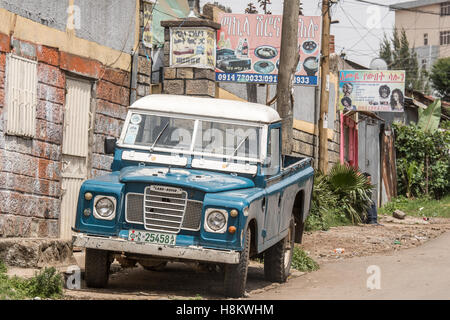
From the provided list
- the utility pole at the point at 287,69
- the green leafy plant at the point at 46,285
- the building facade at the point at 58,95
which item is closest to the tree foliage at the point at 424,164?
the utility pole at the point at 287,69

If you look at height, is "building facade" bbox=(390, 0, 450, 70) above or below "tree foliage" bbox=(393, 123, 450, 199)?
above

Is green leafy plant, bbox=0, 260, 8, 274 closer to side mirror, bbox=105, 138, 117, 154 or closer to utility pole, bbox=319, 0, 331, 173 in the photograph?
side mirror, bbox=105, 138, 117, 154

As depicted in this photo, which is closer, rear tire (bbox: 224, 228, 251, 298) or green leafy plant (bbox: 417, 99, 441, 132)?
rear tire (bbox: 224, 228, 251, 298)

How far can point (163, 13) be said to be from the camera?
61.8 ft

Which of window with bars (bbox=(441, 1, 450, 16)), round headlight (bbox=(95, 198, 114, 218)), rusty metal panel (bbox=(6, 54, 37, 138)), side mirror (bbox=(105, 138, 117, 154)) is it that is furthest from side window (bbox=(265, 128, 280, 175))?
window with bars (bbox=(441, 1, 450, 16))

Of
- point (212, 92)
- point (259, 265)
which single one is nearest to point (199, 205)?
point (259, 265)

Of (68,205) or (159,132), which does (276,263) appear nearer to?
(159,132)

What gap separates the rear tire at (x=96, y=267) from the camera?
923 cm

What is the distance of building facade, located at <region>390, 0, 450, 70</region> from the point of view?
7525cm

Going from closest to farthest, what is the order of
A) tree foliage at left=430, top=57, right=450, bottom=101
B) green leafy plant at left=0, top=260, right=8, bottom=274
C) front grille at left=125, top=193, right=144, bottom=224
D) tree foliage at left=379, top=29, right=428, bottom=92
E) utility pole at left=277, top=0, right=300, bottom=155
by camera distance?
front grille at left=125, top=193, right=144, bottom=224 → green leafy plant at left=0, top=260, right=8, bottom=274 → utility pole at left=277, top=0, right=300, bottom=155 → tree foliage at left=430, top=57, right=450, bottom=101 → tree foliage at left=379, top=29, right=428, bottom=92

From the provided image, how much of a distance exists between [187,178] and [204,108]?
1357mm

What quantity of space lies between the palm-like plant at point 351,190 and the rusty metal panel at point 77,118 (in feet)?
27.8

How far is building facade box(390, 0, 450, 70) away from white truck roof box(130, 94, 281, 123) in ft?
219

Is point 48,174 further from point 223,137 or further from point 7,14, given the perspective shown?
point 223,137
